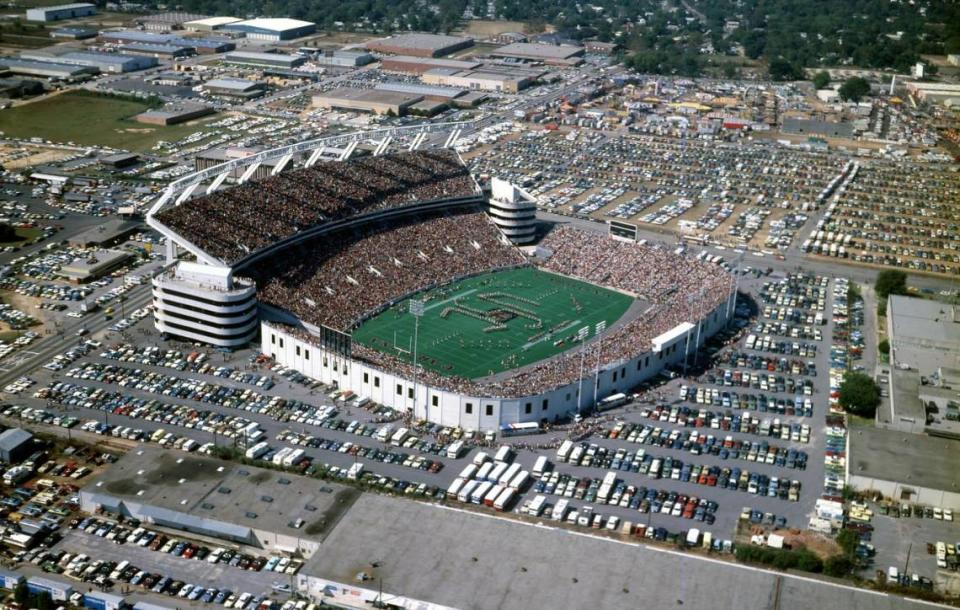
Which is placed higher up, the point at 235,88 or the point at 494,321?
the point at 235,88

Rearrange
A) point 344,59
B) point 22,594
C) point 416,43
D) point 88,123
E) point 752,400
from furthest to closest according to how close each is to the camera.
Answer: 1. point 416,43
2. point 344,59
3. point 88,123
4. point 752,400
5. point 22,594

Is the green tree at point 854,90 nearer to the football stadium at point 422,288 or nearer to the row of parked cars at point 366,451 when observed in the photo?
the football stadium at point 422,288

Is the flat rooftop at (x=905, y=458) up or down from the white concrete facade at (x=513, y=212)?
down

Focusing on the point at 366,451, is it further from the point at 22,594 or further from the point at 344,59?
the point at 344,59

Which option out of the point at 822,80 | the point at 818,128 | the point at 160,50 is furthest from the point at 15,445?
the point at 822,80

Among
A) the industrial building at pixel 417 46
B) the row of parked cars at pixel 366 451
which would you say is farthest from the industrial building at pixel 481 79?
the row of parked cars at pixel 366 451

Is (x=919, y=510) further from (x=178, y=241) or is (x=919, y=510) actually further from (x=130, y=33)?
(x=130, y=33)

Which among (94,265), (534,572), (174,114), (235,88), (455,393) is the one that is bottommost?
(534,572)

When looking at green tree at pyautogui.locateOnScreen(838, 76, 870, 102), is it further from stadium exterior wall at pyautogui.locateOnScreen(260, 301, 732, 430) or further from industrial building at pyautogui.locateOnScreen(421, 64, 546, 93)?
stadium exterior wall at pyautogui.locateOnScreen(260, 301, 732, 430)
